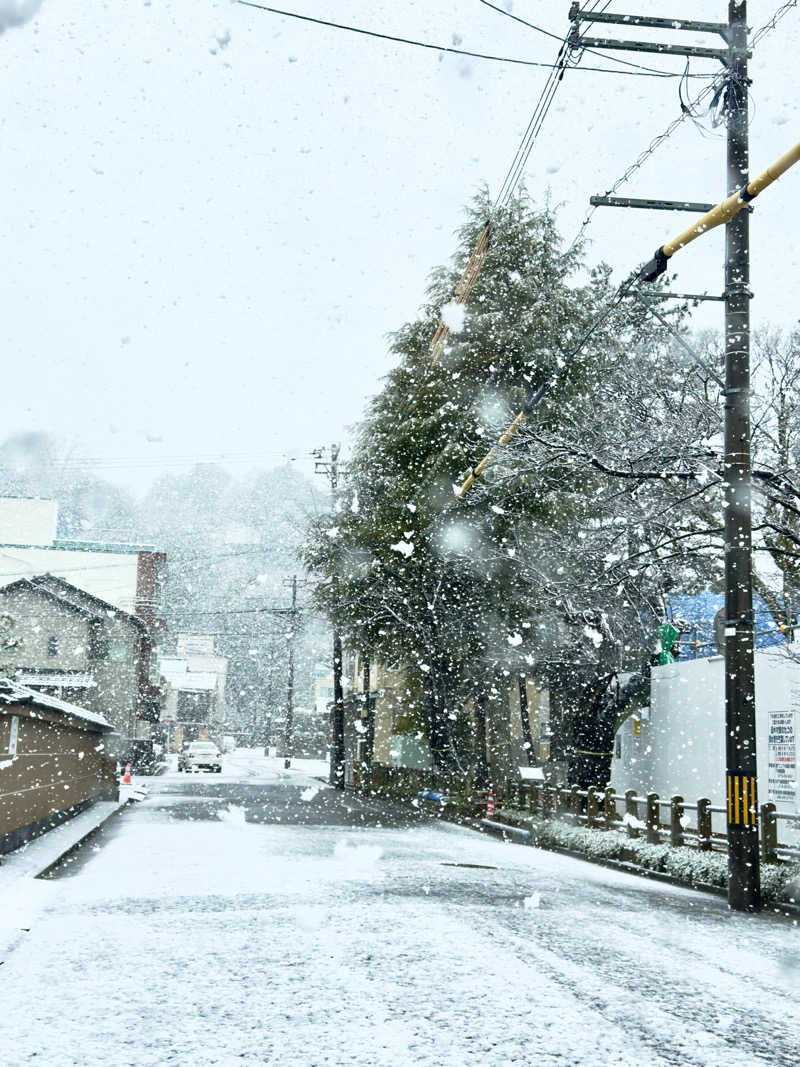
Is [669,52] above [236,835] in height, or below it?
above

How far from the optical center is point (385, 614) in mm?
32969

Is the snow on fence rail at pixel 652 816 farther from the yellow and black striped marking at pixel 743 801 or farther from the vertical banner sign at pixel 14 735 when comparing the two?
the vertical banner sign at pixel 14 735

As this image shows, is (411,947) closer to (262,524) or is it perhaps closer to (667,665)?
(667,665)

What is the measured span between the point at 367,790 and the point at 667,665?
→ 61.6ft

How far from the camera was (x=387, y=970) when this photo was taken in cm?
785

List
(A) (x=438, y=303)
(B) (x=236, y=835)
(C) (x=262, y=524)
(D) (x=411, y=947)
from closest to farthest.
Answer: (D) (x=411, y=947), (B) (x=236, y=835), (A) (x=438, y=303), (C) (x=262, y=524)

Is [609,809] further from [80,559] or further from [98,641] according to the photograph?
[80,559]

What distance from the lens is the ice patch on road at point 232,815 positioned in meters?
23.3

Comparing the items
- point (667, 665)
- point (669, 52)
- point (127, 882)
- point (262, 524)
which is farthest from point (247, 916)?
point (262, 524)

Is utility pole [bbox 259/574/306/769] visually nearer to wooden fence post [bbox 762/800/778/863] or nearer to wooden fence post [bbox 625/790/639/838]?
wooden fence post [bbox 625/790/639/838]

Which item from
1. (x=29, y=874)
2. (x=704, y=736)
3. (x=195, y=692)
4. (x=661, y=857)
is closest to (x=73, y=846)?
(x=29, y=874)

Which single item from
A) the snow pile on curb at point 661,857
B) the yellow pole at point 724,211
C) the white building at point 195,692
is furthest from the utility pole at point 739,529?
the white building at point 195,692

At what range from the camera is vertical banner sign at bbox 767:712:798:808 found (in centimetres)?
1724

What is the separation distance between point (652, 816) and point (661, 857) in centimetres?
187
